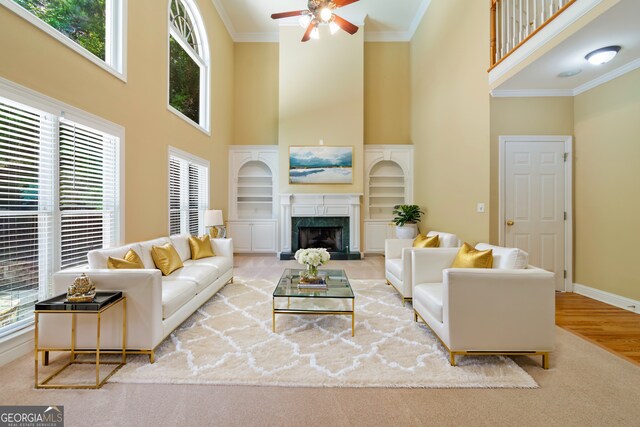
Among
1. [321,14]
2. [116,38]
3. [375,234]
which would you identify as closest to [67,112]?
[116,38]

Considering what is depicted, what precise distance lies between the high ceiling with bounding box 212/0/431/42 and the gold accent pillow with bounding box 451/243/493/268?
5855 millimetres

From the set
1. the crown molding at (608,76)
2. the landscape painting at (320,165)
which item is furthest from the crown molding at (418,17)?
the crown molding at (608,76)

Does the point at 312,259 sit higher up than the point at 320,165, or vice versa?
the point at 320,165

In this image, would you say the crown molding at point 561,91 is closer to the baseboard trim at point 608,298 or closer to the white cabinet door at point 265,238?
the baseboard trim at point 608,298

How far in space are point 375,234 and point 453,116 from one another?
3328 mm

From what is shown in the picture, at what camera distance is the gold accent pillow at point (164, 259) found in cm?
324

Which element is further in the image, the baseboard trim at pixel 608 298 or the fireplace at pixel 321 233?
the fireplace at pixel 321 233

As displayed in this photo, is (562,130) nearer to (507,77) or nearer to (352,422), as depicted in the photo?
(507,77)

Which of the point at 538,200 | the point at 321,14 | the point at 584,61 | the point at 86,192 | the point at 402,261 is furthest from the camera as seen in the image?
the point at 538,200

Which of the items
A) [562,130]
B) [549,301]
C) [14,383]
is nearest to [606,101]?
[562,130]

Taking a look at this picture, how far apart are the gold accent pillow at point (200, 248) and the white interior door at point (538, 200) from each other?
13.9 feet

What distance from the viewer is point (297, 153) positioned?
6.79 m

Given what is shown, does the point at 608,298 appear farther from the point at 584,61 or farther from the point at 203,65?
the point at 203,65

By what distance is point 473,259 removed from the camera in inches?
105
